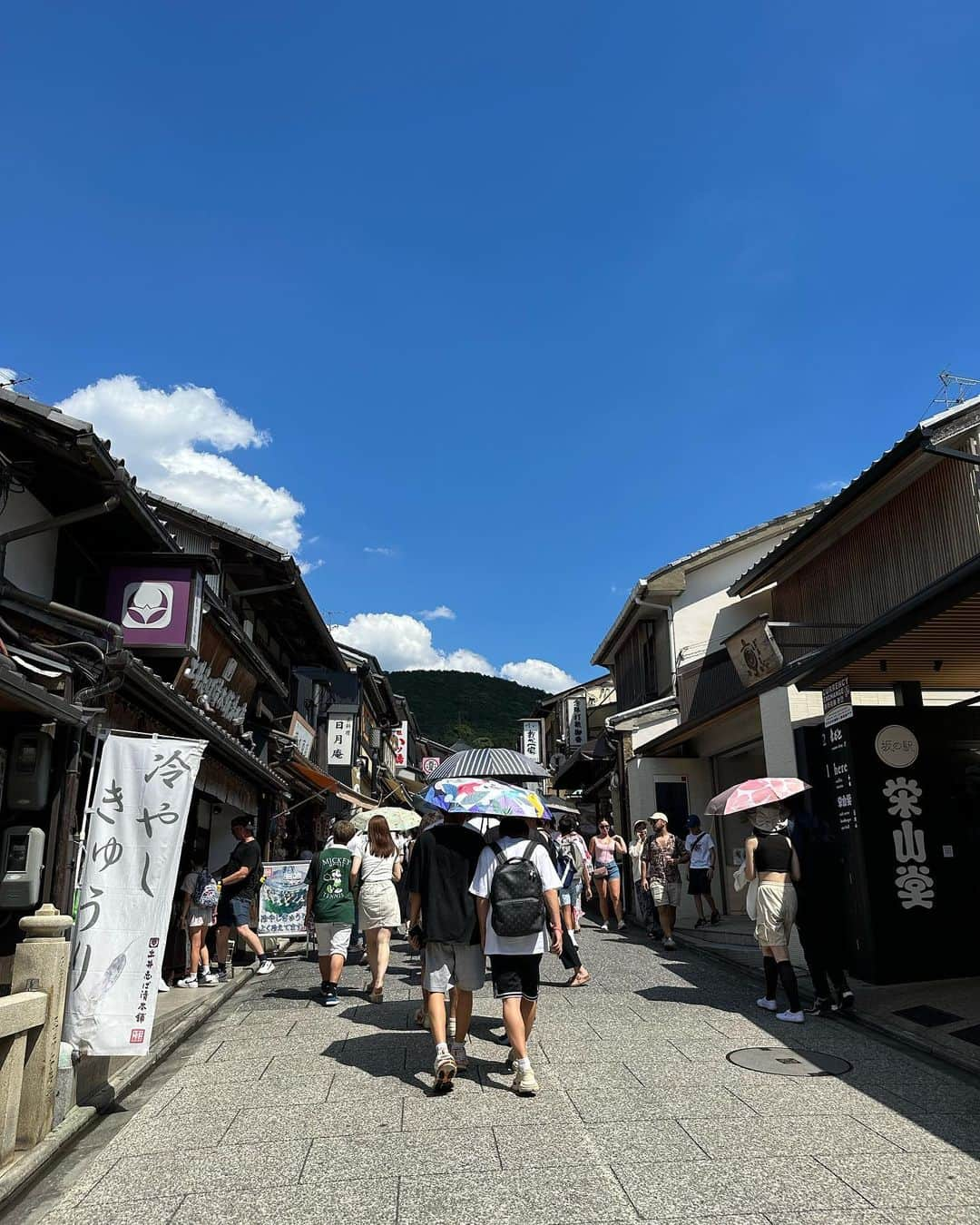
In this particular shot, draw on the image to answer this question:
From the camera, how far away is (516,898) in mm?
5766

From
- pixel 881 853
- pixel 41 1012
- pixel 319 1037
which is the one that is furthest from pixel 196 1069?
pixel 881 853

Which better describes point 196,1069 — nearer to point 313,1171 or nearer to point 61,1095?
point 61,1095

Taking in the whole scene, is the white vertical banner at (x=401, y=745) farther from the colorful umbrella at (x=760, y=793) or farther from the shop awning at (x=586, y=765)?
the colorful umbrella at (x=760, y=793)

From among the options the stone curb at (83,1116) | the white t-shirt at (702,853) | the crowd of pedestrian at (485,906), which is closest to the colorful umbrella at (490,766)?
the crowd of pedestrian at (485,906)

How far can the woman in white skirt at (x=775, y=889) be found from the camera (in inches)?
307

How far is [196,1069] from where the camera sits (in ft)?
22.1

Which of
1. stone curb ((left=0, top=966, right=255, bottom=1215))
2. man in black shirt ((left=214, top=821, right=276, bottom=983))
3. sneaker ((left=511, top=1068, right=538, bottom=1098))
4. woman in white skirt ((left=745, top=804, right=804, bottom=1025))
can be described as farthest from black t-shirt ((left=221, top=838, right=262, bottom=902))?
woman in white skirt ((left=745, top=804, right=804, bottom=1025))

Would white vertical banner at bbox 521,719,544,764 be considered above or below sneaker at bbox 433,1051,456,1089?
above

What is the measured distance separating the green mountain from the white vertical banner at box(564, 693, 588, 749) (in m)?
38.3

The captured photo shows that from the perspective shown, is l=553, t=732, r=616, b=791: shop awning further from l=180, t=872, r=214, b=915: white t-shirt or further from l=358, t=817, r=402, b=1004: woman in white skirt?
l=358, t=817, r=402, b=1004: woman in white skirt

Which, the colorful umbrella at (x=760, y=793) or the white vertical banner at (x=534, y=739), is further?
the white vertical banner at (x=534, y=739)

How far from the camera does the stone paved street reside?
404 cm

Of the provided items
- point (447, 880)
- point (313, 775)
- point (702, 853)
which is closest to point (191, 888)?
point (447, 880)

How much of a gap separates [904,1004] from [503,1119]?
496cm
